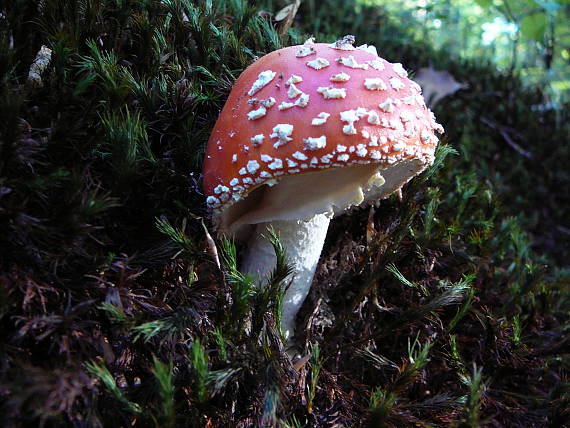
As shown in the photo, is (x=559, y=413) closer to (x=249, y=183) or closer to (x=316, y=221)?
(x=316, y=221)

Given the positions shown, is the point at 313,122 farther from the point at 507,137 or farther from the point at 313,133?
the point at 507,137

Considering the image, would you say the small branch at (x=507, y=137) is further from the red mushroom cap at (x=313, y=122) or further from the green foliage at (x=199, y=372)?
the green foliage at (x=199, y=372)

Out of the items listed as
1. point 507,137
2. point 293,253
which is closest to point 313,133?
point 293,253

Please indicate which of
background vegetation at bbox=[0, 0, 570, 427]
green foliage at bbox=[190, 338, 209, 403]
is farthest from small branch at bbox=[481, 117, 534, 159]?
green foliage at bbox=[190, 338, 209, 403]

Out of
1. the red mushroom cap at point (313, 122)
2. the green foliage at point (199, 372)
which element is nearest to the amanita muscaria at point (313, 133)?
the red mushroom cap at point (313, 122)

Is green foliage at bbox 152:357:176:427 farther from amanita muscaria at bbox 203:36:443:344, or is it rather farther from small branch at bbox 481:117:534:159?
small branch at bbox 481:117:534:159

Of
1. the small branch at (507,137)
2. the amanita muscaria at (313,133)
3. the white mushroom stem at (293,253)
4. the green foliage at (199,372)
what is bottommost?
the small branch at (507,137)

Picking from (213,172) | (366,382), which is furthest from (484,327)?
(213,172)
